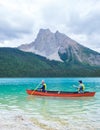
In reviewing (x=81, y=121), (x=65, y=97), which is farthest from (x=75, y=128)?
(x=65, y=97)

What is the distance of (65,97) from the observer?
44.5 meters

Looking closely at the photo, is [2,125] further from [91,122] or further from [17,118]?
[91,122]

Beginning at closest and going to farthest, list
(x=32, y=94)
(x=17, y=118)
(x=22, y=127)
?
(x=22, y=127) < (x=17, y=118) < (x=32, y=94)

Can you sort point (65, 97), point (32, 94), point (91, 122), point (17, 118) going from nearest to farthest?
1. point (17, 118)
2. point (91, 122)
3. point (65, 97)
4. point (32, 94)

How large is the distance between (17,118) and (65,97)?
78.6 feet

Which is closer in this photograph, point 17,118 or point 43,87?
point 17,118

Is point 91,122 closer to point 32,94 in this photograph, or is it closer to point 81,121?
point 81,121

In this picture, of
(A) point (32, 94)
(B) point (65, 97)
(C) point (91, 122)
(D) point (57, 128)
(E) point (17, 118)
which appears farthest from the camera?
(A) point (32, 94)

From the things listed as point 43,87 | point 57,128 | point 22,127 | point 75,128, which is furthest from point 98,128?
point 43,87

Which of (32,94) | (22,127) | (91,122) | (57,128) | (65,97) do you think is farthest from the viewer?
(32,94)

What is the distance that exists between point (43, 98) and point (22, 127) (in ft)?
89.4

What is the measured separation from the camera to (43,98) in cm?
4497

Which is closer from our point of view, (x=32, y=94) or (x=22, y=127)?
(x=22, y=127)

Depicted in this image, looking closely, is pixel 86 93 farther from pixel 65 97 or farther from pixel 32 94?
pixel 32 94
